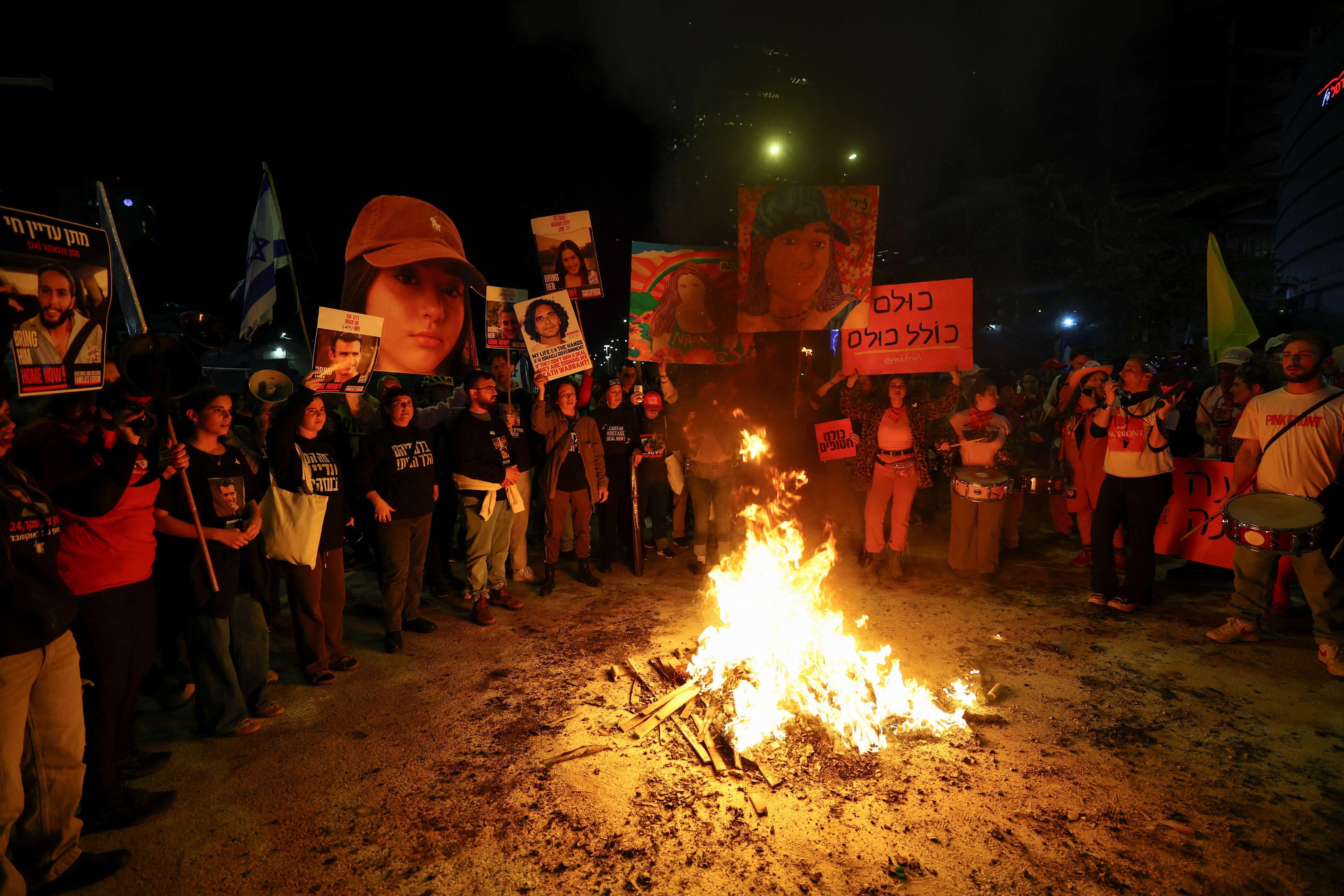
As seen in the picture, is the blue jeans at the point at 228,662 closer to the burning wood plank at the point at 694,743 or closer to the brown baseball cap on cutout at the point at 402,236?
the burning wood plank at the point at 694,743

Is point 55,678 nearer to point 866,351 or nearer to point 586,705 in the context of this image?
point 586,705

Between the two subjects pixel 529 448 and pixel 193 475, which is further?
pixel 529 448

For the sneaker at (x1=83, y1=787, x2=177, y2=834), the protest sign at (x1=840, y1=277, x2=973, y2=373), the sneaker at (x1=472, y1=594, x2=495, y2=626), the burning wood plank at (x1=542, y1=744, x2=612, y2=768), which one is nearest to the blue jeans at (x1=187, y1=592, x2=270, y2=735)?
the sneaker at (x1=83, y1=787, x2=177, y2=834)

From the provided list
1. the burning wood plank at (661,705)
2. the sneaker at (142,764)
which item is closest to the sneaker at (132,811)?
the sneaker at (142,764)

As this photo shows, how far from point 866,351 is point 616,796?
18.7 ft

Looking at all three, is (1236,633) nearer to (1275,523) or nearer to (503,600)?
(1275,523)

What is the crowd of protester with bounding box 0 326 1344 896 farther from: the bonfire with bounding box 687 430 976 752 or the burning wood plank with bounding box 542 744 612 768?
the burning wood plank with bounding box 542 744 612 768

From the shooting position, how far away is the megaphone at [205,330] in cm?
369

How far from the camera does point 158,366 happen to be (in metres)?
3.54

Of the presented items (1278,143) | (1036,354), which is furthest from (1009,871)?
(1278,143)

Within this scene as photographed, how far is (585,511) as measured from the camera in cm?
770

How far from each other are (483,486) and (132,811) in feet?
11.5

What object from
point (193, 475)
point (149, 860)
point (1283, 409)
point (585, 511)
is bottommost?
point (149, 860)

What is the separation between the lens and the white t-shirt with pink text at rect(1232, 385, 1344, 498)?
16.9 feet
